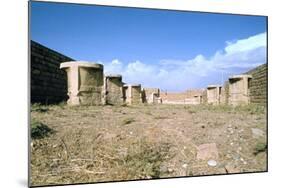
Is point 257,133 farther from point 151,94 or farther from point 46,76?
point 46,76

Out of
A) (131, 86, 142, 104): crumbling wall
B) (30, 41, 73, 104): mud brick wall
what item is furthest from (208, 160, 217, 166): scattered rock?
(30, 41, 73, 104): mud brick wall

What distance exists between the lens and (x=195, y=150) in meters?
3.23

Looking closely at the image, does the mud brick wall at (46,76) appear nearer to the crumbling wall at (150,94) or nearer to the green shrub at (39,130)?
the green shrub at (39,130)

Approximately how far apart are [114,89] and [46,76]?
19.6 inches

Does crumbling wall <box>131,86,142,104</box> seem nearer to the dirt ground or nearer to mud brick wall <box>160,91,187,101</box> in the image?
the dirt ground

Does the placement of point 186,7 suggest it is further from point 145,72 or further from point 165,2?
point 145,72

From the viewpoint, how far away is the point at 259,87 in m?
3.38

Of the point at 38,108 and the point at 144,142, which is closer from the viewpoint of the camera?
the point at 38,108

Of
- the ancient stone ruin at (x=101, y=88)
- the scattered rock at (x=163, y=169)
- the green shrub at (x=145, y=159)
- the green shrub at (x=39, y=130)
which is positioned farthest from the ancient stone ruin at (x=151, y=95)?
the green shrub at (x=39, y=130)

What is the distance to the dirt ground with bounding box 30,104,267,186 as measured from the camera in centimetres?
291

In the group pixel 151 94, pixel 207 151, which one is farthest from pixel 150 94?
pixel 207 151

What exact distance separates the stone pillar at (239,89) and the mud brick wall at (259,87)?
49 millimetres

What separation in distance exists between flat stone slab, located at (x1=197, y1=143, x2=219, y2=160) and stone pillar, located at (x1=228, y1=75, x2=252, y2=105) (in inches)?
15.0

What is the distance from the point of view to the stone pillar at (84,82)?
9.80 feet
